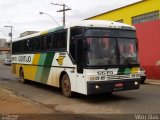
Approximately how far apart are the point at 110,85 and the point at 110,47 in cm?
141

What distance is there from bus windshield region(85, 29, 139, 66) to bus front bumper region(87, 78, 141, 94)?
2.21 ft

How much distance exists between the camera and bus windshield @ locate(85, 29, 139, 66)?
12.6 m

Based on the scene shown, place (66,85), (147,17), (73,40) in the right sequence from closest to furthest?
(73,40)
(66,85)
(147,17)

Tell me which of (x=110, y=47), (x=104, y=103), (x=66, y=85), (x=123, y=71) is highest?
(x=110, y=47)

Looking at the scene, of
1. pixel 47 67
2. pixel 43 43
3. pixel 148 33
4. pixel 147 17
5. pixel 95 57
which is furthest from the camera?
pixel 147 17

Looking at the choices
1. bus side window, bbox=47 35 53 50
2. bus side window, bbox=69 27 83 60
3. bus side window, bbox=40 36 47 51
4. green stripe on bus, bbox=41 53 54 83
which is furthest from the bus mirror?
bus side window, bbox=40 36 47 51

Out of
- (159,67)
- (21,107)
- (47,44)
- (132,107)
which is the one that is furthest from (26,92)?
(159,67)

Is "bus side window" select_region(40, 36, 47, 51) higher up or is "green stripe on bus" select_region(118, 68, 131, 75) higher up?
"bus side window" select_region(40, 36, 47, 51)

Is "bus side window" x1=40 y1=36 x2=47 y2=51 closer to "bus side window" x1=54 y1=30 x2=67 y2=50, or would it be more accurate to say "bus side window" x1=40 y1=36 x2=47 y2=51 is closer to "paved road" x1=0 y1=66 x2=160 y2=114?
"bus side window" x1=54 y1=30 x2=67 y2=50

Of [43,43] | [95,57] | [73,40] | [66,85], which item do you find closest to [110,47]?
[95,57]

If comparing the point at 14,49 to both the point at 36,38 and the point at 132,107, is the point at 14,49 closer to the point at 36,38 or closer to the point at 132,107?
the point at 36,38

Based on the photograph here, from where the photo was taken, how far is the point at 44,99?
47.1ft

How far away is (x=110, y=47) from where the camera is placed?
42.6 feet

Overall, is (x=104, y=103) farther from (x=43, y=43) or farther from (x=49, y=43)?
(x=43, y=43)
